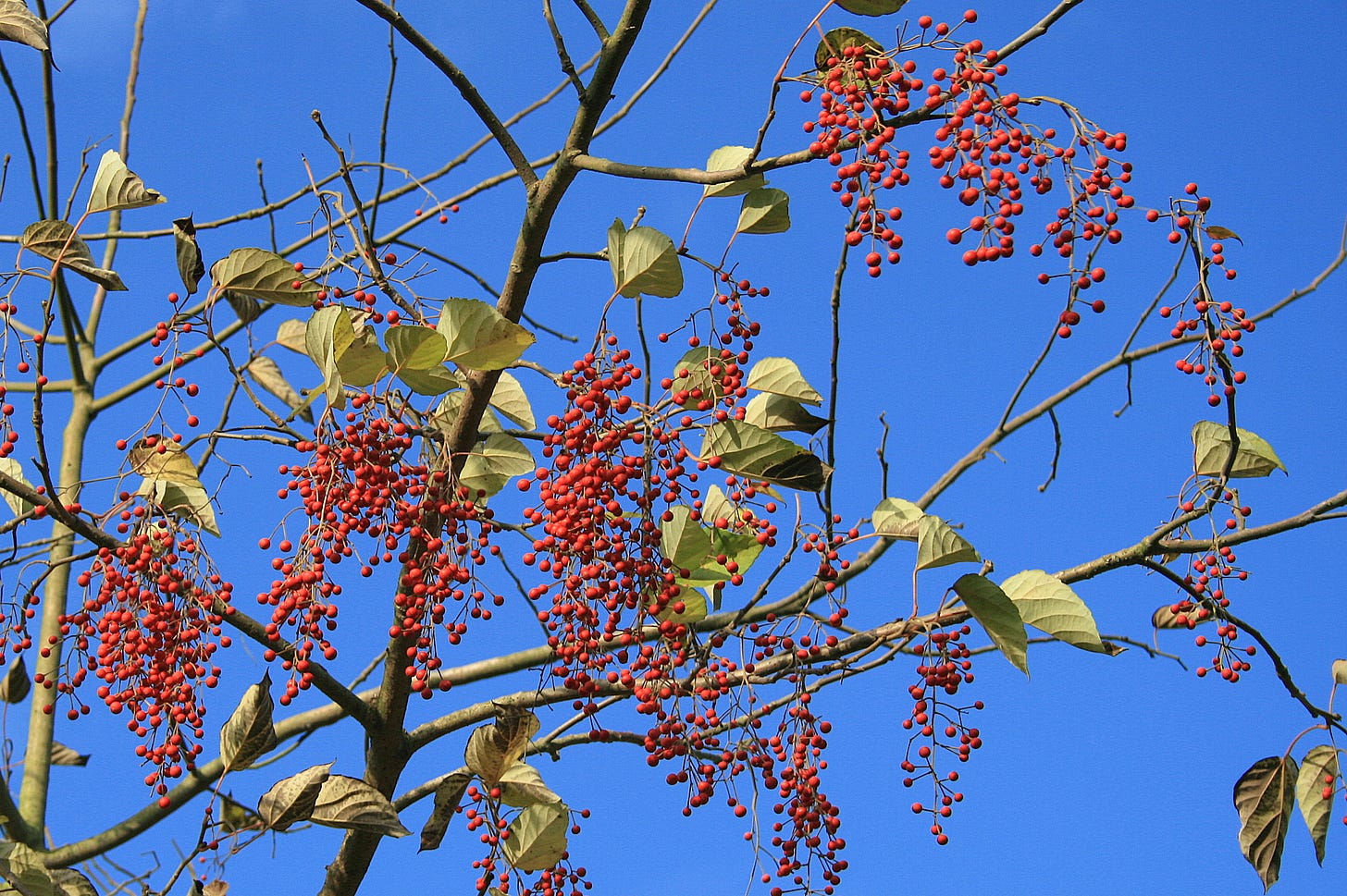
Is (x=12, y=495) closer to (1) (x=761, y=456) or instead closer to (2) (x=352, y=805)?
(2) (x=352, y=805)

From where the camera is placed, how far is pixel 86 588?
304cm

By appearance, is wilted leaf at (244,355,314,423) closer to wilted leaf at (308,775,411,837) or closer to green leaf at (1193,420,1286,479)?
wilted leaf at (308,775,411,837)

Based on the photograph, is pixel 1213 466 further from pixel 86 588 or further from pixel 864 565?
pixel 86 588

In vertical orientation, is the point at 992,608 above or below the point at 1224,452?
below

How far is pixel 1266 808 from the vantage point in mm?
3098

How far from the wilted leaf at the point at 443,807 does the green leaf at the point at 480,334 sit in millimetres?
1006

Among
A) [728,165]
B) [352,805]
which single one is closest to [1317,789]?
[728,165]

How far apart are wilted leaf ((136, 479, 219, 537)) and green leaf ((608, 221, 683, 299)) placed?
114 cm

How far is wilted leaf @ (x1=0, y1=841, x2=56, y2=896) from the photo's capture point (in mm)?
2496

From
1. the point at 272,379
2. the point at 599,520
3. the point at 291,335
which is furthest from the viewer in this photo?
the point at 272,379

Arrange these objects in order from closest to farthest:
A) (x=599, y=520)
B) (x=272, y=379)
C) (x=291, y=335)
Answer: (x=599, y=520) → (x=291, y=335) → (x=272, y=379)

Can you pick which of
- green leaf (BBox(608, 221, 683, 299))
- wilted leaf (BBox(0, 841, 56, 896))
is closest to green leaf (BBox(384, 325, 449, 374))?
green leaf (BBox(608, 221, 683, 299))

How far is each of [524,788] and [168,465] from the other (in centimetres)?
114

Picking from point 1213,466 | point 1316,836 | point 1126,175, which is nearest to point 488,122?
point 1126,175
